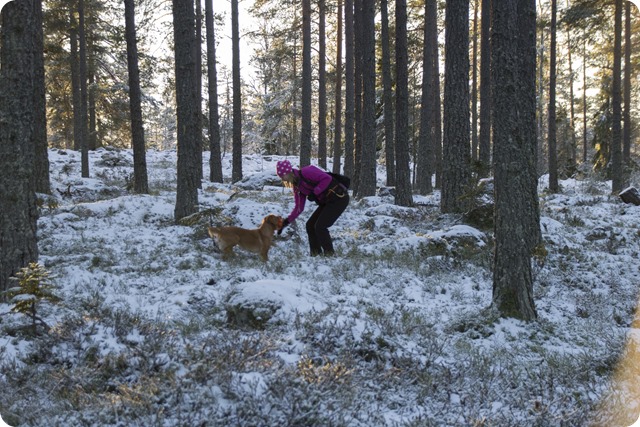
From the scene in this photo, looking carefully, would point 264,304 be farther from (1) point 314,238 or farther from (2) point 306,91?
(2) point 306,91

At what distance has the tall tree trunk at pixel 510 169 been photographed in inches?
206

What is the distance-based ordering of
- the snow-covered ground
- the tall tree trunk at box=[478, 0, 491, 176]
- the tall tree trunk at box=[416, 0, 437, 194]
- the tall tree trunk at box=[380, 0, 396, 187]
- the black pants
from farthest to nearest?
the tall tree trunk at box=[478, 0, 491, 176]
the tall tree trunk at box=[416, 0, 437, 194]
the tall tree trunk at box=[380, 0, 396, 187]
the black pants
the snow-covered ground

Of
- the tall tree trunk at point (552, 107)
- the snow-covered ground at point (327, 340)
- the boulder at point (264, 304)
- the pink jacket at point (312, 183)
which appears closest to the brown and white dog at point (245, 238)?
the snow-covered ground at point (327, 340)

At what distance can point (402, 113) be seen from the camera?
14.1 meters

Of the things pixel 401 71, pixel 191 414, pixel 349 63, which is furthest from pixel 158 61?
pixel 191 414

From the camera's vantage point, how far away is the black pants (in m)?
8.52

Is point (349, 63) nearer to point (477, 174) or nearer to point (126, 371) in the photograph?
point (477, 174)

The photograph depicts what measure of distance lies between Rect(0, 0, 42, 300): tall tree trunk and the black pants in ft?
15.5

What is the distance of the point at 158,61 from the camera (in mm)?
19547

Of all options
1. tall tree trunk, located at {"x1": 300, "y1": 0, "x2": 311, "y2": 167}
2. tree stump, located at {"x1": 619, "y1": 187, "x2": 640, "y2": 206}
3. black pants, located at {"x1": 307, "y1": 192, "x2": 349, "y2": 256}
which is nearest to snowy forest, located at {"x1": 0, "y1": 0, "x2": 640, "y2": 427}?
black pants, located at {"x1": 307, "y1": 192, "x2": 349, "y2": 256}

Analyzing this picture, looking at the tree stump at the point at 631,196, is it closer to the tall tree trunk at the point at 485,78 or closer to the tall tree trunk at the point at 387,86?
the tall tree trunk at the point at 485,78

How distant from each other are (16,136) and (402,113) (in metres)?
10.9

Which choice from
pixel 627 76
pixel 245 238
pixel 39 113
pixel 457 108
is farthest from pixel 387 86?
pixel 627 76

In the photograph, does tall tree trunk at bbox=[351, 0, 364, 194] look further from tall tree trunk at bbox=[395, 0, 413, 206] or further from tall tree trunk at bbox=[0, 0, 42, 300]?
tall tree trunk at bbox=[0, 0, 42, 300]
